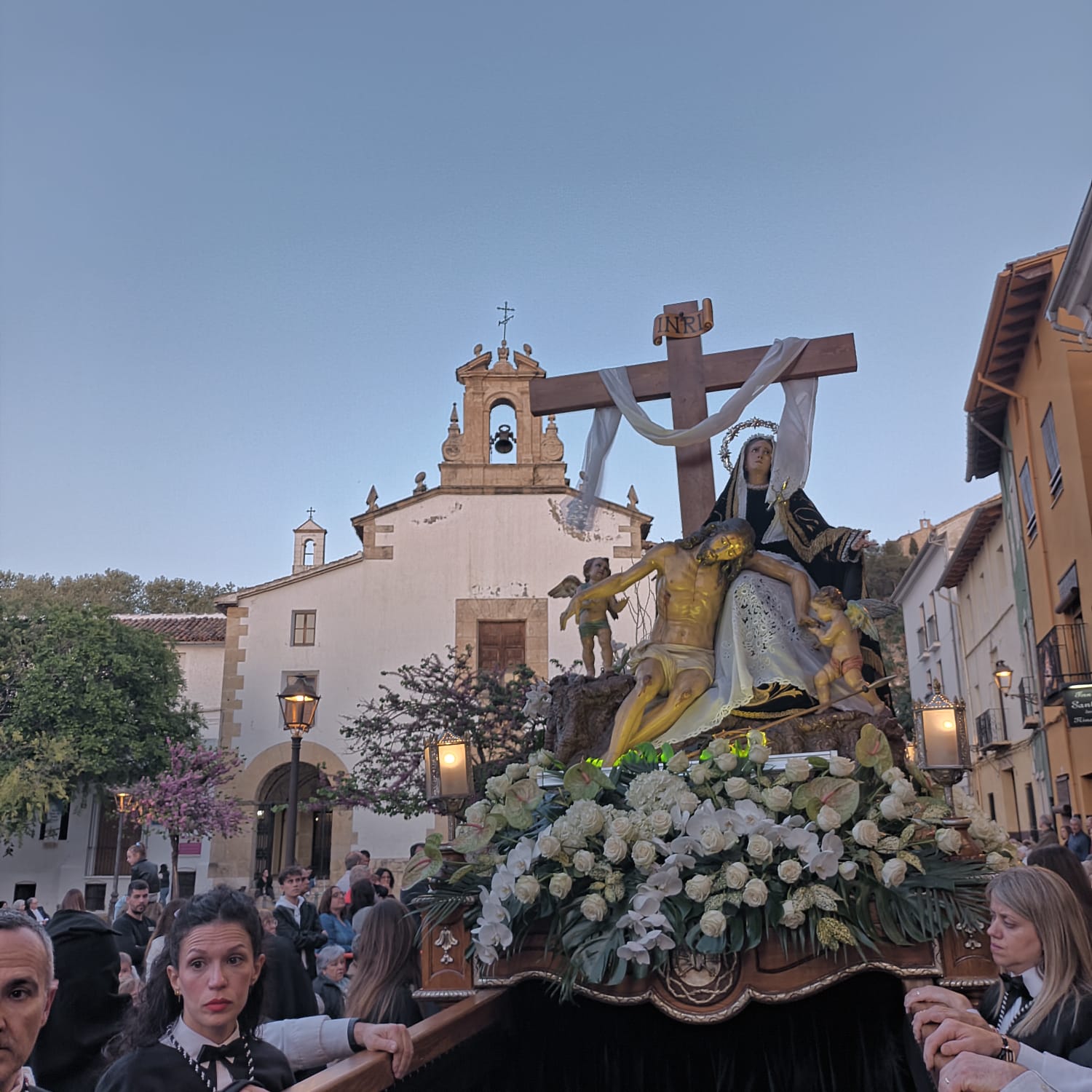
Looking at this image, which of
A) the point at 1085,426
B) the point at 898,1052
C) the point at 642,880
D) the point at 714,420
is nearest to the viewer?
the point at 642,880

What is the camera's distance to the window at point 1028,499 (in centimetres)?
1625

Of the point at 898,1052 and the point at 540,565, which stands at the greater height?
the point at 540,565

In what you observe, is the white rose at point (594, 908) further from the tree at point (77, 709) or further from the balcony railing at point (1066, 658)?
the tree at point (77, 709)

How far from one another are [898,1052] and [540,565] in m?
20.9

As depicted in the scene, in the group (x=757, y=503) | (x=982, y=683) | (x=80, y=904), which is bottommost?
(x=80, y=904)

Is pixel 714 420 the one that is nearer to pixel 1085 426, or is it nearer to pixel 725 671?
pixel 725 671

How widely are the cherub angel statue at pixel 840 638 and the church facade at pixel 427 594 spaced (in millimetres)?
18231

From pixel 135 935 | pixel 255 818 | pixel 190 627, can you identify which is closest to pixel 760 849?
pixel 135 935

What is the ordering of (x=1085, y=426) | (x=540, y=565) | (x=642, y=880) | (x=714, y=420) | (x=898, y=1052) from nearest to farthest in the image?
(x=642, y=880) < (x=898, y=1052) < (x=714, y=420) < (x=1085, y=426) < (x=540, y=565)

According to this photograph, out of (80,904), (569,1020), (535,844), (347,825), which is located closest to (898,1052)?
(569,1020)

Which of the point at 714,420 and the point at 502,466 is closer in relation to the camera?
the point at 714,420

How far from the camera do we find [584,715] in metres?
5.17

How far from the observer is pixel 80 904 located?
511 centimetres

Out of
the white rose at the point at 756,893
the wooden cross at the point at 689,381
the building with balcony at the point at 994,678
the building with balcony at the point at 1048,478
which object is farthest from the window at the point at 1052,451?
the white rose at the point at 756,893
